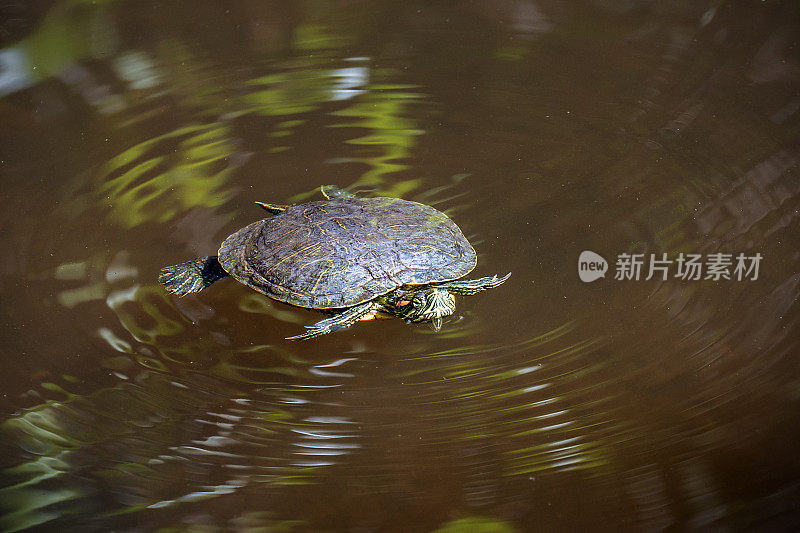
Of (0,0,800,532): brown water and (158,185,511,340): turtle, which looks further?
(158,185,511,340): turtle

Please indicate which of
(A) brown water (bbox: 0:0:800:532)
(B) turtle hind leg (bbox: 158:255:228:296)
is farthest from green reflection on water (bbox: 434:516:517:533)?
(B) turtle hind leg (bbox: 158:255:228:296)

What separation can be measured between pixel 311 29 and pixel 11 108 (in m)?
1.51

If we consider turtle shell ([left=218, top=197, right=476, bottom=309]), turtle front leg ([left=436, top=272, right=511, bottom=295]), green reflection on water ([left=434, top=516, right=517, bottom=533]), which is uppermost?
turtle shell ([left=218, top=197, right=476, bottom=309])

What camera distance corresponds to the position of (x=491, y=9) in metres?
3.93

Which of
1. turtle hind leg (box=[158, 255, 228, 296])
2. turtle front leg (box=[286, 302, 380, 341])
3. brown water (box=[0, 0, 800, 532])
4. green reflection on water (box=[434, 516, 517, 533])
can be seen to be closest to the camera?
green reflection on water (box=[434, 516, 517, 533])

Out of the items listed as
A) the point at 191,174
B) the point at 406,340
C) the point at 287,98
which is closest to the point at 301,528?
the point at 406,340

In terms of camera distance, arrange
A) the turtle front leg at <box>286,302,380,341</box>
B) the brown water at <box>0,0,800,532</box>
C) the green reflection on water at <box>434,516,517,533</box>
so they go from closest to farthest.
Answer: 1. the green reflection on water at <box>434,516,517,533</box>
2. the brown water at <box>0,0,800,532</box>
3. the turtle front leg at <box>286,302,380,341</box>

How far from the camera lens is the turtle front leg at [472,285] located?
232 cm

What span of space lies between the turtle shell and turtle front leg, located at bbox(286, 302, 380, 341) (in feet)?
0.18

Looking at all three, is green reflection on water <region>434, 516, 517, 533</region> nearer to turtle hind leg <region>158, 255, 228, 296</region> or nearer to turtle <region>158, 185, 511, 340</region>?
turtle <region>158, 185, 511, 340</region>

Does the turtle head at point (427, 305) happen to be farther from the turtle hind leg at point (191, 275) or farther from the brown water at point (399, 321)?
the turtle hind leg at point (191, 275)

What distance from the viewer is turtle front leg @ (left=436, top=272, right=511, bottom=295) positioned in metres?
2.32

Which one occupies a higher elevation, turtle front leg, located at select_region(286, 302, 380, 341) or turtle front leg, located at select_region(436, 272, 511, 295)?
turtle front leg, located at select_region(436, 272, 511, 295)

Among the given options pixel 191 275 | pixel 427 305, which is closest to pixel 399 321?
pixel 427 305
